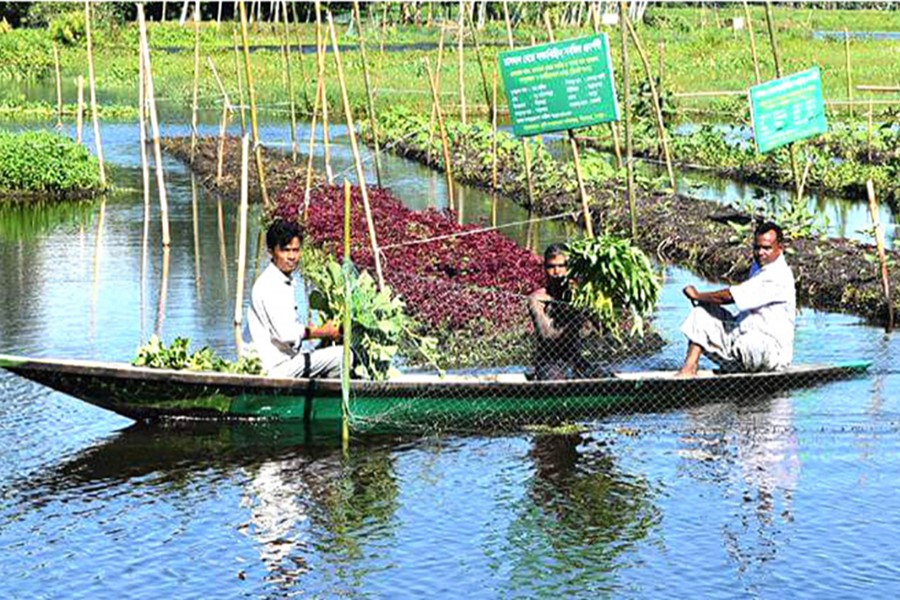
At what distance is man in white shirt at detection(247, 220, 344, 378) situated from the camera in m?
11.1

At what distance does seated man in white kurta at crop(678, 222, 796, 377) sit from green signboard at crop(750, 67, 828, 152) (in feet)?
14.4

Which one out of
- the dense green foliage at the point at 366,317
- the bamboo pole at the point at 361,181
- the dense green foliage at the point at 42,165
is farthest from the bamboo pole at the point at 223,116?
the dense green foliage at the point at 366,317

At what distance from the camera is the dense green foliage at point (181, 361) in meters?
11.0

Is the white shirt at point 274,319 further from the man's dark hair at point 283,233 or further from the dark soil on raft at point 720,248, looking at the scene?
the dark soil on raft at point 720,248

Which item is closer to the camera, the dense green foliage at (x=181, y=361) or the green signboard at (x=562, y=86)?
the dense green foliage at (x=181, y=361)

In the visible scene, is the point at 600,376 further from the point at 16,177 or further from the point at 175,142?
the point at 175,142

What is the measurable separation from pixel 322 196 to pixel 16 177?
18.9 ft

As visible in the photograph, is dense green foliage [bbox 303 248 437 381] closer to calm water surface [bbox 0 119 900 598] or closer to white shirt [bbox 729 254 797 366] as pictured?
calm water surface [bbox 0 119 900 598]

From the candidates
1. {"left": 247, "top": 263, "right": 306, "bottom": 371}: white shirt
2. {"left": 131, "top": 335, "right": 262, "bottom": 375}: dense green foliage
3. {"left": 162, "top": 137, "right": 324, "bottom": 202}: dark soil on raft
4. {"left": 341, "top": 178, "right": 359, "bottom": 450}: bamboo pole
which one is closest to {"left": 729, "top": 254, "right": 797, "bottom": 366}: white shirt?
{"left": 341, "top": 178, "right": 359, "bottom": 450}: bamboo pole

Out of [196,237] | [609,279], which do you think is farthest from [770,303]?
[196,237]

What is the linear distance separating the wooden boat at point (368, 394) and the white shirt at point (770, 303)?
518mm

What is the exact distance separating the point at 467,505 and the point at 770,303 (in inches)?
138

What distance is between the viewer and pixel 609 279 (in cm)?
1180

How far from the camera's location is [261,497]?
10.0 meters
